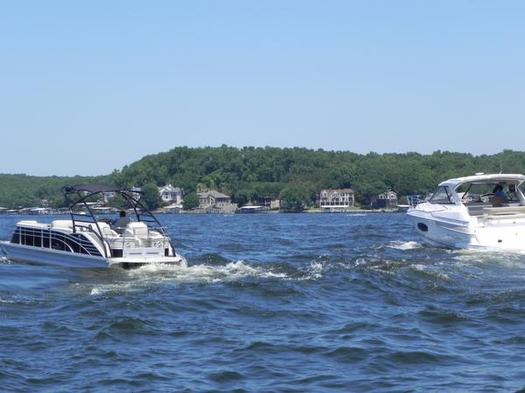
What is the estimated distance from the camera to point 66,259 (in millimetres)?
31062

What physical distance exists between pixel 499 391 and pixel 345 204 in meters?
160

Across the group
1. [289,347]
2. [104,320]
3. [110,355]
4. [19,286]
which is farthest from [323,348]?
[19,286]

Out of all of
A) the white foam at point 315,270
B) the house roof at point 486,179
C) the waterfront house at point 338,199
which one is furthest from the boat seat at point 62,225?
the waterfront house at point 338,199

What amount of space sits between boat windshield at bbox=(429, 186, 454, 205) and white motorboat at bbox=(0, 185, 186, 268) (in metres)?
13.1

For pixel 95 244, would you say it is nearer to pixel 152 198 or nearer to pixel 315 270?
pixel 315 270

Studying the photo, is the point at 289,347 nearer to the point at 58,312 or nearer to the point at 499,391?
the point at 499,391

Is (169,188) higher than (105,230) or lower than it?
higher

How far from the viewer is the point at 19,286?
25734mm

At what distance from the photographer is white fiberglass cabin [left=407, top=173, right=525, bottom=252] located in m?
34.5

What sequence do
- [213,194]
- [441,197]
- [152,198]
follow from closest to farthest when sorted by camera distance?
[441,197], [152,198], [213,194]

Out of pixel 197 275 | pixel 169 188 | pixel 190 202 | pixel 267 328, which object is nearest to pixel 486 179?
pixel 197 275

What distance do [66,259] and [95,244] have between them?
6.82 feet

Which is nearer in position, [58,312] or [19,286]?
[58,312]

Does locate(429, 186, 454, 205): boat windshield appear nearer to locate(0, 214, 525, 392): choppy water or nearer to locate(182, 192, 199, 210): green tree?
locate(0, 214, 525, 392): choppy water
